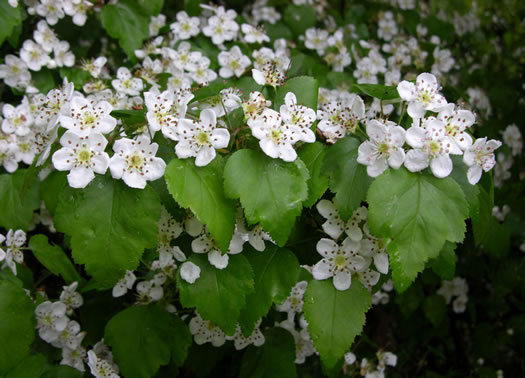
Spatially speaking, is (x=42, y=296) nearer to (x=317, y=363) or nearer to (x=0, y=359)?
(x=0, y=359)

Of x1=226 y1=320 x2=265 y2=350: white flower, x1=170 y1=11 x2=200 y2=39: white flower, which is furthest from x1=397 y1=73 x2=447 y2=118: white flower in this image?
x1=170 y1=11 x2=200 y2=39: white flower

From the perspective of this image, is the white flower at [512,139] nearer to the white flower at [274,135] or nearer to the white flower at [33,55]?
the white flower at [274,135]

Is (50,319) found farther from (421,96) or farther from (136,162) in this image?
(421,96)

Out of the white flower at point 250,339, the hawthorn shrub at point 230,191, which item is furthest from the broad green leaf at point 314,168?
the white flower at point 250,339

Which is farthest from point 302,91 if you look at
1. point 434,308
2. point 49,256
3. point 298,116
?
point 434,308

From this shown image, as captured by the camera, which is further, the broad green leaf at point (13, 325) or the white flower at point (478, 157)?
the broad green leaf at point (13, 325)

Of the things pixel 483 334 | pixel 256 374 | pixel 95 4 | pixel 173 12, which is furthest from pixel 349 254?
pixel 173 12

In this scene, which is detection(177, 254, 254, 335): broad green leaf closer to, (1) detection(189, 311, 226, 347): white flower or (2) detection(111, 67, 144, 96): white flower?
(1) detection(189, 311, 226, 347): white flower
